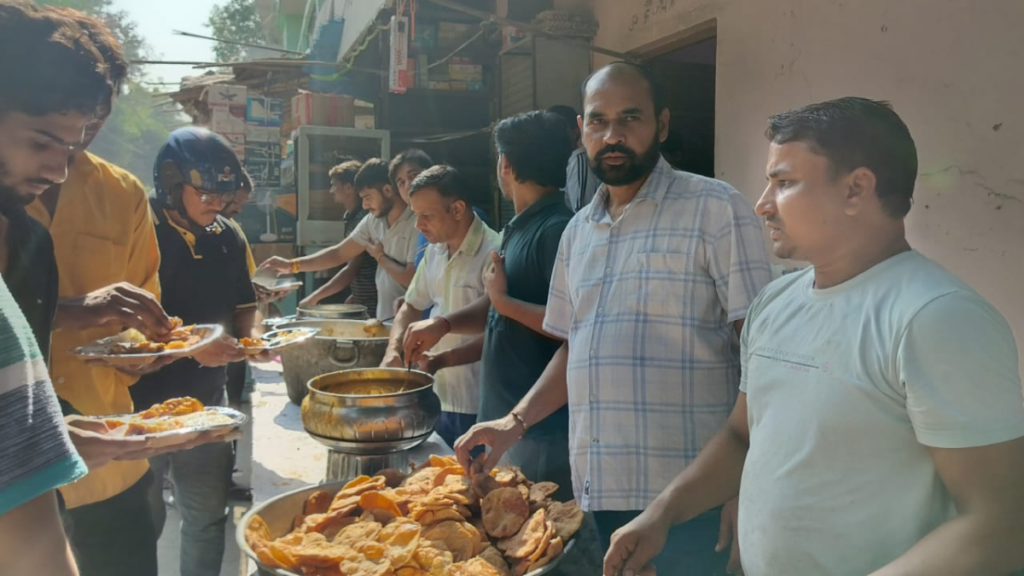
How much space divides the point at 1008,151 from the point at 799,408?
6.45ft

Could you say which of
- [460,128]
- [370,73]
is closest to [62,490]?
[460,128]

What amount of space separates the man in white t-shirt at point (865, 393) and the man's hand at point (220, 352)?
5.77 feet

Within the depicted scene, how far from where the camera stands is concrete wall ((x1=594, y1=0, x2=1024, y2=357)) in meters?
2.54

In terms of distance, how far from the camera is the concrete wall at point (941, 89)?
2.54 meters

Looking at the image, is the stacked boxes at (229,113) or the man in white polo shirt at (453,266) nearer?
the man in white polo shirt at (453,266)

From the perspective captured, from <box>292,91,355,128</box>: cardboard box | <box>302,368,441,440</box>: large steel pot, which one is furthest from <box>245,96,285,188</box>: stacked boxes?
<box>302,368,441,440</box>: large steel pot

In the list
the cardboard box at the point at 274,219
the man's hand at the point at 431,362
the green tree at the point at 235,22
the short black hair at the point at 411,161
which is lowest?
the man's hand at the point at 431,362

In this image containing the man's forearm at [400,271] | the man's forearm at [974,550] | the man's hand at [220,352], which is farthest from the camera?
the man's forearm at [400,271]

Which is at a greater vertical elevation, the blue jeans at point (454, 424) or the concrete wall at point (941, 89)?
the concrete wall at point (941, 89)

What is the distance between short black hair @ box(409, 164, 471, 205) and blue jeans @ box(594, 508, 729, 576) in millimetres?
1782

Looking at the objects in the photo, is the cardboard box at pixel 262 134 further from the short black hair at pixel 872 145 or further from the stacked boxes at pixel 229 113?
the short black hair at pixel 872 145

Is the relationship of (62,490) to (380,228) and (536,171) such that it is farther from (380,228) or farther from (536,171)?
(380,228)

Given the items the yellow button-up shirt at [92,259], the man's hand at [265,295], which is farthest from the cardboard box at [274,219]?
the yellow button-up shirt at [92,259]

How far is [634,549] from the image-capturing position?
4.77 feet
